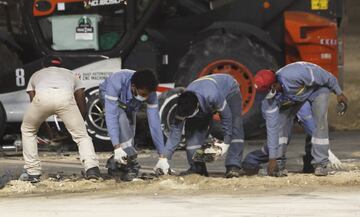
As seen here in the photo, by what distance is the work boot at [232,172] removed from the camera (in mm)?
10973

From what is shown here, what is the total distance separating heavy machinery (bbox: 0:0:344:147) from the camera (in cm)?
1395

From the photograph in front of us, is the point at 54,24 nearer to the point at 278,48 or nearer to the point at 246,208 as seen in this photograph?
the point at 278,48

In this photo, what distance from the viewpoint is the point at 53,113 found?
10820 mm

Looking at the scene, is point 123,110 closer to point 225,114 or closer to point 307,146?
point 225,114

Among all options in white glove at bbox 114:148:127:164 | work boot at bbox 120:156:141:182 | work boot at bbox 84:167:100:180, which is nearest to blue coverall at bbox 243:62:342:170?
work boot at bbox 120:156:141:182

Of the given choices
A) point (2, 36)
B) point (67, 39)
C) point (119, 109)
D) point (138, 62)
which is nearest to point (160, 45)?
point (138, 62)

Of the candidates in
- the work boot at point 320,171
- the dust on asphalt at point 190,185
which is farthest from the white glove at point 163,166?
the work boot at point 320,171

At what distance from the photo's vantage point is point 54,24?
14.0 m

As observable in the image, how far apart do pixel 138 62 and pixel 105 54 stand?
51 cm

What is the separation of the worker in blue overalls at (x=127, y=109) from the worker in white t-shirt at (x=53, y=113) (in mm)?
342

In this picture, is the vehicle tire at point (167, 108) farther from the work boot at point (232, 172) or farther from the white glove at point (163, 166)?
the white glove at point (163, 166)

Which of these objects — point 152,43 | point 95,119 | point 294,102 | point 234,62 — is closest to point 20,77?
point 95,119

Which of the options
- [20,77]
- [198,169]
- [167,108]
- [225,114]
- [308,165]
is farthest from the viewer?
[20,77]

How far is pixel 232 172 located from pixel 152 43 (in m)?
3.79
